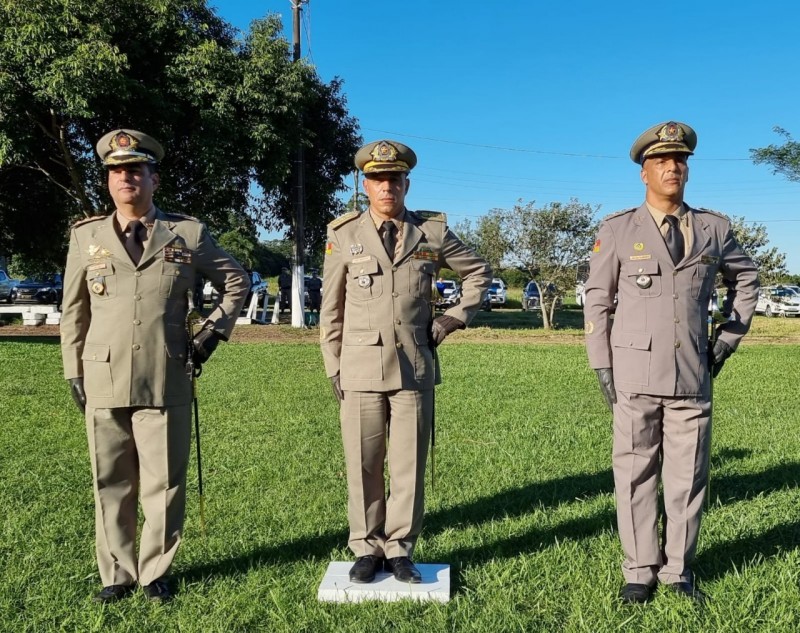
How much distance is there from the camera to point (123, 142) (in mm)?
3301

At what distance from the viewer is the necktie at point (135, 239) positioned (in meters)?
3.38

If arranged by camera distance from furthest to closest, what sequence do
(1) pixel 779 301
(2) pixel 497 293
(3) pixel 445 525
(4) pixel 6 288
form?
(2) pixel 497 293, (1) pixel 779 301, (4) pixel 6 288, (3) pixel 445 525

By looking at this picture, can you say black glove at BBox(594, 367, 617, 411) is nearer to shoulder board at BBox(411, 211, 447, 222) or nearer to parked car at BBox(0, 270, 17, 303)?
shoulder board at BBox(411, 211, 447, 222)

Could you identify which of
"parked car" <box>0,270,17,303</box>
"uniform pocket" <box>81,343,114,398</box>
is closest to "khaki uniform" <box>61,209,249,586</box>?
"uniform pocket" <box>81,343,114,398</box>

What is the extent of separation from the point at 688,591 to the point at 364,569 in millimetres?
1481

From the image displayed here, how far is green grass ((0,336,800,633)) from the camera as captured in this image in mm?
3174

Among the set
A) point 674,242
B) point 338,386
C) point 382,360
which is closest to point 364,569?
point 338,386

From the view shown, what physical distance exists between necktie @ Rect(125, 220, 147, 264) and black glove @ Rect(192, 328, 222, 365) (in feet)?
1.53

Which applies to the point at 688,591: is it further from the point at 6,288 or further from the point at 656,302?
the point at 6,288

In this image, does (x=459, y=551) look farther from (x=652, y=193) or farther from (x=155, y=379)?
(x=652, y=193)

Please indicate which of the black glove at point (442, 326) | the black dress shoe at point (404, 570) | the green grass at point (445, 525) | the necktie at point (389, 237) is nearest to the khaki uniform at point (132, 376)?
the green grass at point (445, 525)

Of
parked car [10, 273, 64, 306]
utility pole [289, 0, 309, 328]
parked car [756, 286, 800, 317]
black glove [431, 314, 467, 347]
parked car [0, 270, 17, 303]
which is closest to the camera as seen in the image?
black glove [431, 314, 467, 347]

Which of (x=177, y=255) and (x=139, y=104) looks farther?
(x=139, y=104)

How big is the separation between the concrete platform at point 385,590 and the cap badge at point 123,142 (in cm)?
221
